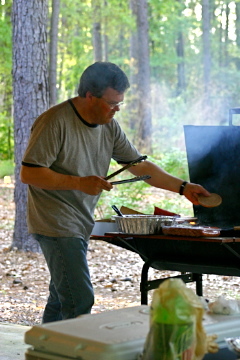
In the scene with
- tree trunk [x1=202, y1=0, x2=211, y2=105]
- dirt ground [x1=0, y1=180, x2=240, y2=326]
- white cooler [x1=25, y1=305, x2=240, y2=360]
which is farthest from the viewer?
tree trunk [x1=202, y1=0, x2=211, y2=105]

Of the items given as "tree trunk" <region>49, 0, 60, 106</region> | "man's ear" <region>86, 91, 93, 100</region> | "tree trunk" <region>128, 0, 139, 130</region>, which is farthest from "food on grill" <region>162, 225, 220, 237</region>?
"tree trunk" <region>128, 0, 139, 130</region>

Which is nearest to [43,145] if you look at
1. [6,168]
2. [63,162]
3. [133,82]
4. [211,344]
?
[63,162]

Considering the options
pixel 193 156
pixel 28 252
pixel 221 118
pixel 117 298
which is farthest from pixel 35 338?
pixel 221 118

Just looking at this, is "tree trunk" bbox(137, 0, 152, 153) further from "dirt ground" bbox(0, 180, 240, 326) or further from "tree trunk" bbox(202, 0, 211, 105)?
"dirt ground" bbox(0, 180, 240, 326)

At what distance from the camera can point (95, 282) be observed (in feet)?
21.1

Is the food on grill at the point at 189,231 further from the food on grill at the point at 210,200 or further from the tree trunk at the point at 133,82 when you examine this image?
the tree trunk at the point at 133,82

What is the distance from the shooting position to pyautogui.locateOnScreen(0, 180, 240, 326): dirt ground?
5.41 meters

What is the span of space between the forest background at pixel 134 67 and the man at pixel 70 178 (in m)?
3.86

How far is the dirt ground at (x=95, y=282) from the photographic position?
213 inches

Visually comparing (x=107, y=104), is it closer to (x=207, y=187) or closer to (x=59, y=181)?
(x=59, y=181)

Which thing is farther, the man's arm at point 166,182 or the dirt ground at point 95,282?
the dirt ground at point 95,282

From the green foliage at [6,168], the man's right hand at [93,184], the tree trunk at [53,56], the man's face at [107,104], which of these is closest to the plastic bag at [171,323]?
the man's right hand at [93,184]

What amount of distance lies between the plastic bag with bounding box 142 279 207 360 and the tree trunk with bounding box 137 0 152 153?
13.4 m

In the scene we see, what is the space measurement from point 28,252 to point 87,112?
4308mm
